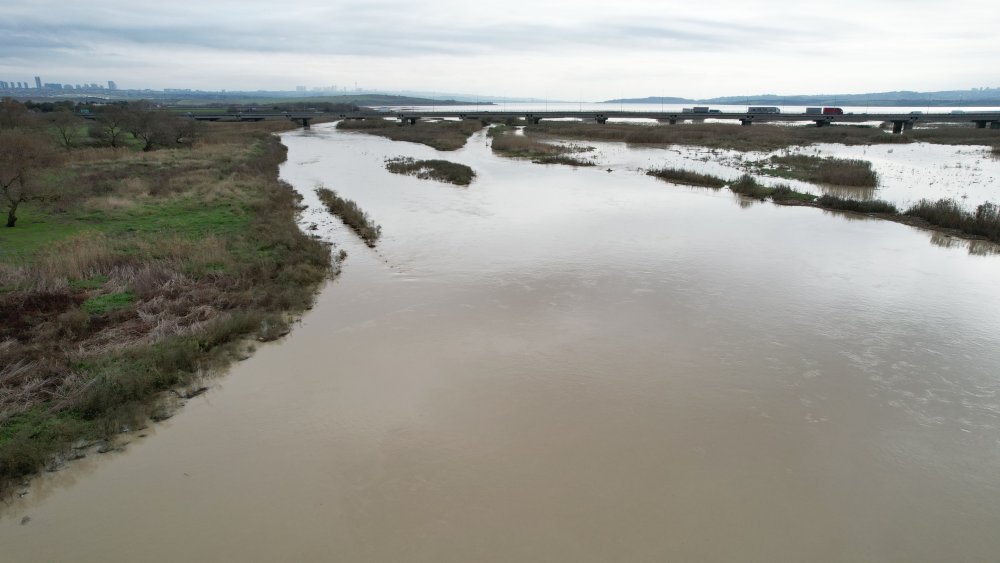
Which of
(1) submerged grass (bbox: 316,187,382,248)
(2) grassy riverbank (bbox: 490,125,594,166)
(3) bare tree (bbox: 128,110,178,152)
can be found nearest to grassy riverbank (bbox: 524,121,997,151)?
(2) grassy riverbank (bbox: 490,125,594,166)

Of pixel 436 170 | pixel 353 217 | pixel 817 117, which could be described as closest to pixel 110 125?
pixel 436 170

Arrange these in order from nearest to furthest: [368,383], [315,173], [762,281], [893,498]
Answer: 1. [893,498]
2. [368,383]
3. [762,281]
4. [315,173]

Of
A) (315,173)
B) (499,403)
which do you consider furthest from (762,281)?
(315,173)

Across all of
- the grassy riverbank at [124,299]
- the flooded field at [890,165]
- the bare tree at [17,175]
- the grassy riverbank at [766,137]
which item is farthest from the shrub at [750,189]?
the bare tree at [17,175]

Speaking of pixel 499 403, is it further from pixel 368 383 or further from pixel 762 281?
pixel 762 281

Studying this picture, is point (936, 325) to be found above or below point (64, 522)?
above

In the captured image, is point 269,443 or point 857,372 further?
point 857,372
